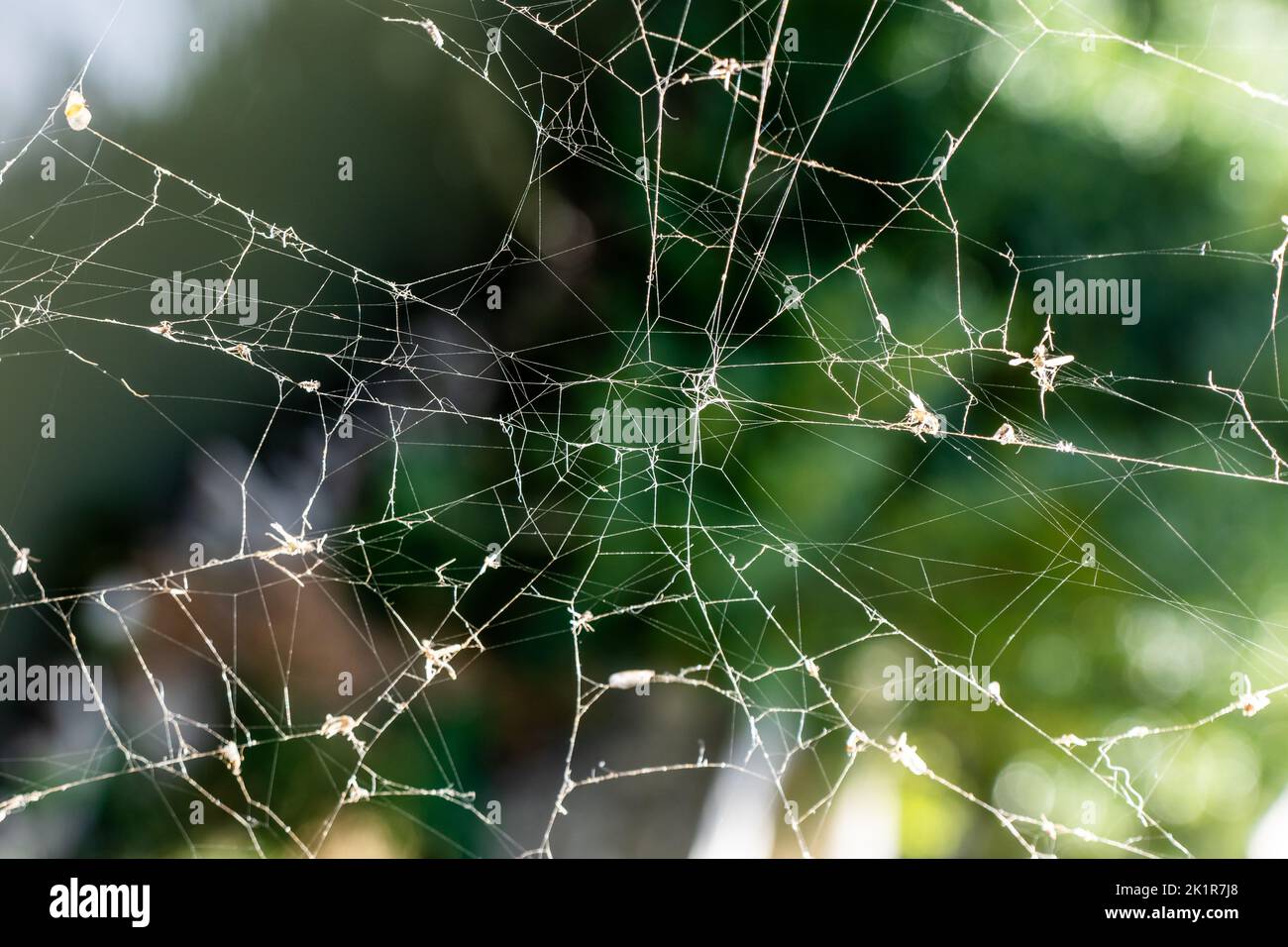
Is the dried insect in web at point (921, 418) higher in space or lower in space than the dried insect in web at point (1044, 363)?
lower

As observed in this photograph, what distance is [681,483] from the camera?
0.54 metres

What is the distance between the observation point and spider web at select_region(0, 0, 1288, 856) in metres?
0.52

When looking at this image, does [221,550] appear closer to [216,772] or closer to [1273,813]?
[216,772]

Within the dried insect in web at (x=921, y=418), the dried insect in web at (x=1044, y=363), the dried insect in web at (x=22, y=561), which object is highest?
the dried insect in web at (x=1044, y=363)

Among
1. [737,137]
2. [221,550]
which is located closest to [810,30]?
[737,137]

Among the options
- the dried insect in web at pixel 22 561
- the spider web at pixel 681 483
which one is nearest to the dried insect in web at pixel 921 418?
the spider web at pixel 681 483

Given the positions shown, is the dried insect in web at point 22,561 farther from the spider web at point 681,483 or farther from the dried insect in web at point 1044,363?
the dried insect in web at point 1044,363

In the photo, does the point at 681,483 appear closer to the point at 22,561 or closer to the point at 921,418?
the point at 921,418

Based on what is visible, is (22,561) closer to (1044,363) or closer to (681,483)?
(681,483)

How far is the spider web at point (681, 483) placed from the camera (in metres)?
0.52

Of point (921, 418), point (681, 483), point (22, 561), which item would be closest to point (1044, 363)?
point (921, 418)

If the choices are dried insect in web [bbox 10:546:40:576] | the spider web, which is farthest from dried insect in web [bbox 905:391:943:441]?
dried insect in web [bbox 10:546:40:576]

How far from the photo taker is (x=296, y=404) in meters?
0.52
